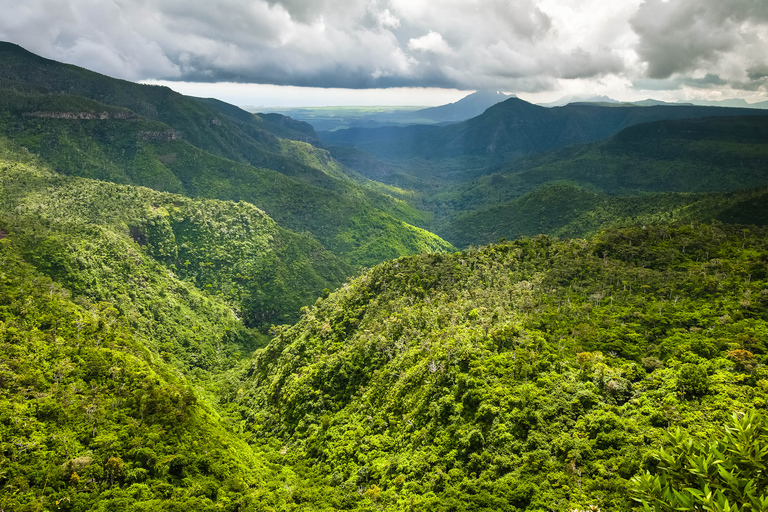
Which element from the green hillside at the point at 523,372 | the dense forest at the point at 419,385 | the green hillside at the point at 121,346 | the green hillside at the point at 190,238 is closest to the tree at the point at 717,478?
the dense forest at the point at 419,385

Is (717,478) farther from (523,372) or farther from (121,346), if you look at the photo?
(121,346)

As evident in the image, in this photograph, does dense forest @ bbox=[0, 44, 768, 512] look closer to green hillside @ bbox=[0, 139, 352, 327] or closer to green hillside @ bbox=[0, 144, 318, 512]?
green hillside @ bbox=[0, 144, 318, 512]

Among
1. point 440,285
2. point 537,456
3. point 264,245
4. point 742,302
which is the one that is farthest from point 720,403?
point 264,245

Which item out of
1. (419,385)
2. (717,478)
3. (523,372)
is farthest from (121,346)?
(717,478)

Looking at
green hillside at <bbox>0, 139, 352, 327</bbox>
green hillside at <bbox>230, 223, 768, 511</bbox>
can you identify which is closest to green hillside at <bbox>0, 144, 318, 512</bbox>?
green hillside at <bbox>0, 139, 352, 327</bbox>

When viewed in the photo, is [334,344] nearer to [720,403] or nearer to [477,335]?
[477,335]
